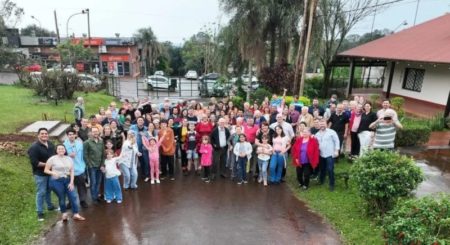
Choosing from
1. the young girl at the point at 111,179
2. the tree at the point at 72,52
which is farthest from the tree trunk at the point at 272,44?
the tree at the point at 72,52

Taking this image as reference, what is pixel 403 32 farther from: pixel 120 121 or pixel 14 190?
pixel 14 190

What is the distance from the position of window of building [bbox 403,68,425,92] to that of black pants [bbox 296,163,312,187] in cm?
1367

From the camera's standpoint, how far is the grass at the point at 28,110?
1129 cm

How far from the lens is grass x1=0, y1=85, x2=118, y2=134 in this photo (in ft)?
37.0

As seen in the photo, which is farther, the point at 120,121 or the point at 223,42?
the point at 223,42

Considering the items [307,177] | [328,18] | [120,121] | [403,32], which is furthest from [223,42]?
[307,177]

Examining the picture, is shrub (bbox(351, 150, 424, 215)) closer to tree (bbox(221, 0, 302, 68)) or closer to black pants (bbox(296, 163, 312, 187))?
black pants (bbox(296, 163, 312, 187))

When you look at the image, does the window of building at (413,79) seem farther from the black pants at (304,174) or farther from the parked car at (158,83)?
the parked car at (158,83)

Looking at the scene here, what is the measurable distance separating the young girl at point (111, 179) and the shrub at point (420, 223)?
4.98 meters

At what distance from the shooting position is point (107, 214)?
6238mm

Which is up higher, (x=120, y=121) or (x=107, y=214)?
(x=120, y=121)

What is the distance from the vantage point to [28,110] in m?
13.7

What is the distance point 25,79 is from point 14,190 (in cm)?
1917

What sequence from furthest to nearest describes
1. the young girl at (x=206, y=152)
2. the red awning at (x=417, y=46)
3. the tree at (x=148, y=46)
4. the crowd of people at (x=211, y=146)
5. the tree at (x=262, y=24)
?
the tree at (x=148, y=46) < the tree at (x=262, y=24) < the red awning at (x=417, y=46) < the young girl at (x=206, y=152) < the crowd of people at (x=211, y=146)
